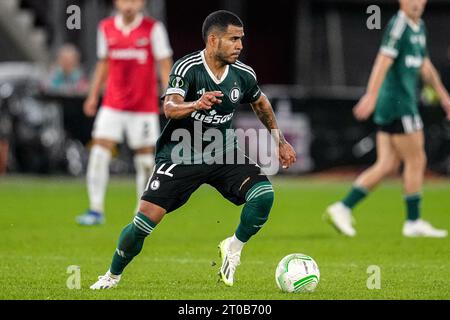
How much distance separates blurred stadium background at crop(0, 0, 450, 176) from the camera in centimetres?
2105

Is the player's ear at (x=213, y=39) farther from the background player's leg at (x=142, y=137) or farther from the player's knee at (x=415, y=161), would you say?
the background player's leg at (x=142, y=137)

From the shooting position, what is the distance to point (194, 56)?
8633 millimetres

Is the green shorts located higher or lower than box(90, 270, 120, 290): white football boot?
higher

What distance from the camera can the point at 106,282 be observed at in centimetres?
855

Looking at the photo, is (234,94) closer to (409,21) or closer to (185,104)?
(185,104)

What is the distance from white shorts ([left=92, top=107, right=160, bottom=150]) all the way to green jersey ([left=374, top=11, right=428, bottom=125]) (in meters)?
2.78

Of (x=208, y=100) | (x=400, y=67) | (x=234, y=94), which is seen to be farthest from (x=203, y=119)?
(x=400, y=67)

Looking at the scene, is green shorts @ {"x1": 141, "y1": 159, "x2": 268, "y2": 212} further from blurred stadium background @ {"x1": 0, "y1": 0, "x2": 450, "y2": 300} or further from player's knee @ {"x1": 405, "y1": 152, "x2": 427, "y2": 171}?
player's knee @ {"x1": 405, "y1": 152, "x2": 427, "y2": 171}

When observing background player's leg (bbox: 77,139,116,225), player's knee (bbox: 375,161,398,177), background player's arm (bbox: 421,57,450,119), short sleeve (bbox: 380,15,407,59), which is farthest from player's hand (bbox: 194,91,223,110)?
background player's leg (bbox: 77,139,116,225)

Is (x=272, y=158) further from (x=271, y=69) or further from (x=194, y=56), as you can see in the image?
(x=194, y=56)

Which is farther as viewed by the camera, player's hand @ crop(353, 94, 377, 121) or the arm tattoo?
player's hand @ crop(353, 94, 377, 121)

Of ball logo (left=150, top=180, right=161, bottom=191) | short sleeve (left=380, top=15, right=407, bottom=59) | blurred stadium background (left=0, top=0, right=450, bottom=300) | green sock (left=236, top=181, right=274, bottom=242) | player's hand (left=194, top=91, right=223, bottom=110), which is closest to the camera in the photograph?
player's hand (left=194, top=91, right=223, bottom=110)

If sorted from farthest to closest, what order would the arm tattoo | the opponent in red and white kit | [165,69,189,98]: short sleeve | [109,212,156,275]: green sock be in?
the opponent in red and white kit, the arm tattoo, [109,212,156,275]: green sock, [165,69,189,98]: short sleeve

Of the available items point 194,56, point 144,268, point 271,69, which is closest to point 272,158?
point 271,69
